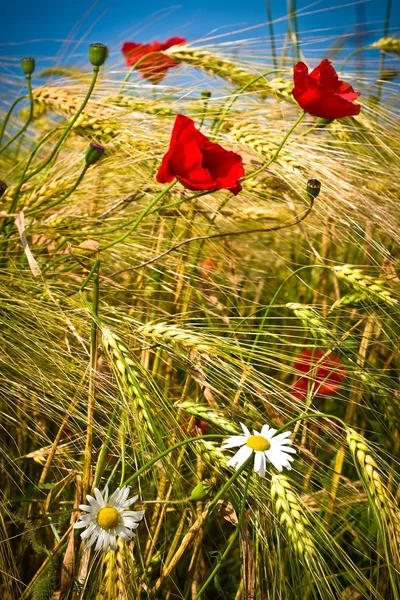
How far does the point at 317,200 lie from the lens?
3.22ft

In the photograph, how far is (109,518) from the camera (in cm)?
64

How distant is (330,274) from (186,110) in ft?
1.69

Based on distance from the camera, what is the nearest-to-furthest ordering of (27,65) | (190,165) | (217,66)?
(190,165) < (27,65) < (217,66)

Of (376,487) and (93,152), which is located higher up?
(93,152)

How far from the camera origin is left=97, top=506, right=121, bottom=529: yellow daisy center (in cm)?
64

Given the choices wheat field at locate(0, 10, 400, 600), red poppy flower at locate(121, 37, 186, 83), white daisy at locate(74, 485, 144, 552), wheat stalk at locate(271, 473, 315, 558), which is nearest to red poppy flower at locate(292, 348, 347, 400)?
wheat field at locate(0, 10, 400, 600)

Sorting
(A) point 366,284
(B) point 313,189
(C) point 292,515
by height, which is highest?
(B) point 313,189

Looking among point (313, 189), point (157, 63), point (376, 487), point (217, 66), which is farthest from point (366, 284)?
point (157, 63)

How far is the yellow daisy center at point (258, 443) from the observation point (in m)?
0.66

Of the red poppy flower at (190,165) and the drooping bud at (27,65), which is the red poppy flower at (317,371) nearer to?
the red poppy flower at (190,165)

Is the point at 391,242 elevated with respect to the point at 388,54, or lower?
lower

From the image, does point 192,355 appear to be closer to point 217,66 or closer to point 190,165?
point 190,165

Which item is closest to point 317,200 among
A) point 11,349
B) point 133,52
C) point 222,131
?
point 222,131

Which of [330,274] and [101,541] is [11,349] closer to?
[101,541]
